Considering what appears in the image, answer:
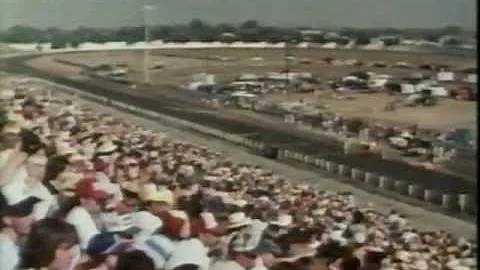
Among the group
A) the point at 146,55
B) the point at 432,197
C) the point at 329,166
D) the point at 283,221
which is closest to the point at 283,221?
the point at 283,221

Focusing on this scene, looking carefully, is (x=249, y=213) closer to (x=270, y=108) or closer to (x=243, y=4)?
(x=270, y=108)

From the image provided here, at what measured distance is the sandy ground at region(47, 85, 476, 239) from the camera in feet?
4.01

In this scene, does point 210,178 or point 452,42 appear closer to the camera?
point 452,42

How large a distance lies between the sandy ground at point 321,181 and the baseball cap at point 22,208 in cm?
17

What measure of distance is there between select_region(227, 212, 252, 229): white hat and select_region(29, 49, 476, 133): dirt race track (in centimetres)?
17

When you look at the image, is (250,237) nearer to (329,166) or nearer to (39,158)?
(329,166)

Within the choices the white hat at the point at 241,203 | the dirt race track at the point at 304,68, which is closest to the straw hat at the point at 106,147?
the dirt race track at the point at 304,68

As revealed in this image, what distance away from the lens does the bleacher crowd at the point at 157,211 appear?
126 centimetres

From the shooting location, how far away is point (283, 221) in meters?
1.29

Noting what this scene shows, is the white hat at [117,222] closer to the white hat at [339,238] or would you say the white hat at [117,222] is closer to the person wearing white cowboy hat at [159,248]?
the person wearing white cowboy hat at [159,248]

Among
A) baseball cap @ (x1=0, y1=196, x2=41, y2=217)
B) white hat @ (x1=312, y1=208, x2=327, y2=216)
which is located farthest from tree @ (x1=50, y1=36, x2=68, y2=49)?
white hat @ (x1=312, y1=208, x2=327, y2=216)

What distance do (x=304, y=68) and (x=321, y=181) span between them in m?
0.16

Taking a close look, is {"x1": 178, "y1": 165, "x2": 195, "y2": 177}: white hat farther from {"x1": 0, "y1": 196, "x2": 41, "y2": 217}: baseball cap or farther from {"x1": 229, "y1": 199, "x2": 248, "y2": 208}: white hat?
{"x1": 0, "y1": 196, "x2": 41, "y2": 217}: baseball cap

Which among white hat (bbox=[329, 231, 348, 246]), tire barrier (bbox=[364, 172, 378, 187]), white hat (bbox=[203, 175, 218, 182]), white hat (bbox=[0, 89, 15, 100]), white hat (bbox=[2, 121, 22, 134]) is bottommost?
white hat (bbox=[329, 231, 348, 246])
